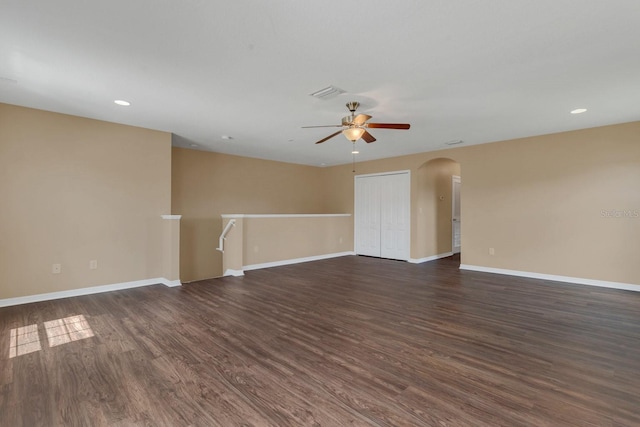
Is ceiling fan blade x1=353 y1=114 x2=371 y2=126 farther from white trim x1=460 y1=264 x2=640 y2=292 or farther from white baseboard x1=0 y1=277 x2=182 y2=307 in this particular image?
white trim x1=460 y1=264 x2=640 y2=292

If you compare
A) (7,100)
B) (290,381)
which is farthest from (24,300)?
(290,381)

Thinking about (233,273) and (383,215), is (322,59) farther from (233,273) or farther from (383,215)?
(383,215)

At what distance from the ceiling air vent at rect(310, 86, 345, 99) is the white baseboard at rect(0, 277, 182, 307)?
363cm

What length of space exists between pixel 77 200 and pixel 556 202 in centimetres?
752

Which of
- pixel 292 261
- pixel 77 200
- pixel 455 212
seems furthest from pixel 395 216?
pixel 77 200

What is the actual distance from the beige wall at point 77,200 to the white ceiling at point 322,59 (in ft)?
1.13

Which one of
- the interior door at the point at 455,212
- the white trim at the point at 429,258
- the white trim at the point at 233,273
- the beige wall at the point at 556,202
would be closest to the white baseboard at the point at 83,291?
the white trim at the point at 233,273

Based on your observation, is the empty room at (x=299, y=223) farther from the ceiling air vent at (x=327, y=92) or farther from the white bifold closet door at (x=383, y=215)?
the white bifold closet door at (x=383, y=215)

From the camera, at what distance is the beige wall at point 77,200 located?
145 inches

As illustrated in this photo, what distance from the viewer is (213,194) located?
6.75 metres

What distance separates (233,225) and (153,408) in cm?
382

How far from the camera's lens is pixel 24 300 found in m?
3.76

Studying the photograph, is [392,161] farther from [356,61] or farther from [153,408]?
[153,408]

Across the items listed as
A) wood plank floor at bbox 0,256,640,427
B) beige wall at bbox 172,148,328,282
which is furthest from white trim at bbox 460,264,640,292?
beige wall at bbox 172,148,328,282
